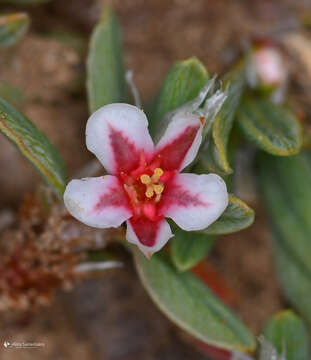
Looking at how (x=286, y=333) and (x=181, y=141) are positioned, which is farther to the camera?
(x=286, y=333)

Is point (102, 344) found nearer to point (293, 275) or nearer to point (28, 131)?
point (293, 275)

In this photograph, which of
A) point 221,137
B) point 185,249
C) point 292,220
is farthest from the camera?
point 292,220

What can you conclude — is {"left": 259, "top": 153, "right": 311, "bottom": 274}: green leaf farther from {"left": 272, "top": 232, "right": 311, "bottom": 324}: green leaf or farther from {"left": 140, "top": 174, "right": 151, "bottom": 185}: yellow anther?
{"left": 140, "top": 174, "right": 151, "bottom": 185}: yellow anther

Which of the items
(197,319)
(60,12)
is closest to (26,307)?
(197,319)

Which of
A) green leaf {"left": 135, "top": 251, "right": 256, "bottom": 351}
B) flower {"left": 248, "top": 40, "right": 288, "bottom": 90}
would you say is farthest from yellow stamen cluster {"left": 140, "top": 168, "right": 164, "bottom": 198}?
flower {"left": 248, "top": 40, "right": 288, "bottom": 90}

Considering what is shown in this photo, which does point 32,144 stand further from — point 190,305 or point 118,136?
point 190,305

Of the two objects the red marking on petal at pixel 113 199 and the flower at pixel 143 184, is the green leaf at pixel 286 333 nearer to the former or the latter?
the flower at pixel 143 184

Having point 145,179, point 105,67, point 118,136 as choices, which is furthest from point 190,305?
point 105,67
